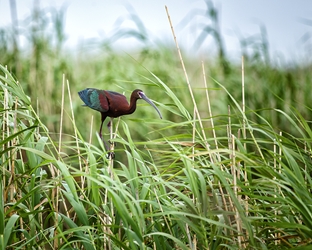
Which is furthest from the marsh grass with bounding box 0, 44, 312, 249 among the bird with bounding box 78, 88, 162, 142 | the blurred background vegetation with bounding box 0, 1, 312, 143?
the blurred background vegetation with bounding box 0, 1, 312, 143

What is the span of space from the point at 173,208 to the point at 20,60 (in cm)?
249

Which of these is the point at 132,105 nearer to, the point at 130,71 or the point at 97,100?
the point at 97,100

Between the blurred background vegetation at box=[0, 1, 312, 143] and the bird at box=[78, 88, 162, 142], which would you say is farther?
the blurred background vegetation at box=[0, 1, 312, 143]

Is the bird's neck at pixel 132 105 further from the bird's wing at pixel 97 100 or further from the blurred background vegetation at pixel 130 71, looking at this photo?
the blurred background vegetation at pixel 130 71

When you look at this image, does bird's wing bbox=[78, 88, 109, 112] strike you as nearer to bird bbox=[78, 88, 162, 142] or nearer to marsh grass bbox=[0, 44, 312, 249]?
bird bbox=[78, 88, 162, 142]

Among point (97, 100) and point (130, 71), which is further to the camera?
point (130, 71)

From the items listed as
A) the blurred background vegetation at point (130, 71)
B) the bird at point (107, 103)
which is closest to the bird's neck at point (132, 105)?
the bird at point (107, 103)

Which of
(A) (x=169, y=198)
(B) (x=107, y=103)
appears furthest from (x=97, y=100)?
(A) (x=169, y=198)

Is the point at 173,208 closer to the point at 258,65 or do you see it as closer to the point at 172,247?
the point at 172,247

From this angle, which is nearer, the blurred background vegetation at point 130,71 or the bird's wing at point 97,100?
the bird's wing at point 97,100

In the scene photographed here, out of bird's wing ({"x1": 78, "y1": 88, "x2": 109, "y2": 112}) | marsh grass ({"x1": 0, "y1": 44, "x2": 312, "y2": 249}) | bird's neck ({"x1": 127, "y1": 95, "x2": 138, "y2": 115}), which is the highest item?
bird's wing ({"x1": 78, "y1": 88, "x2": 109, "y2": 112})

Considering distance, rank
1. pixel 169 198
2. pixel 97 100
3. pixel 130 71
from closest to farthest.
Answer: pixel 97 100
pixel 169 198
pixel 130 71

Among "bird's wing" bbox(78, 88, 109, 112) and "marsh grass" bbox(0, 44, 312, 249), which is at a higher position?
"bird's wing" bbox(78, 88, 109, 112)

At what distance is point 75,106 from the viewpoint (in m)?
3.67
